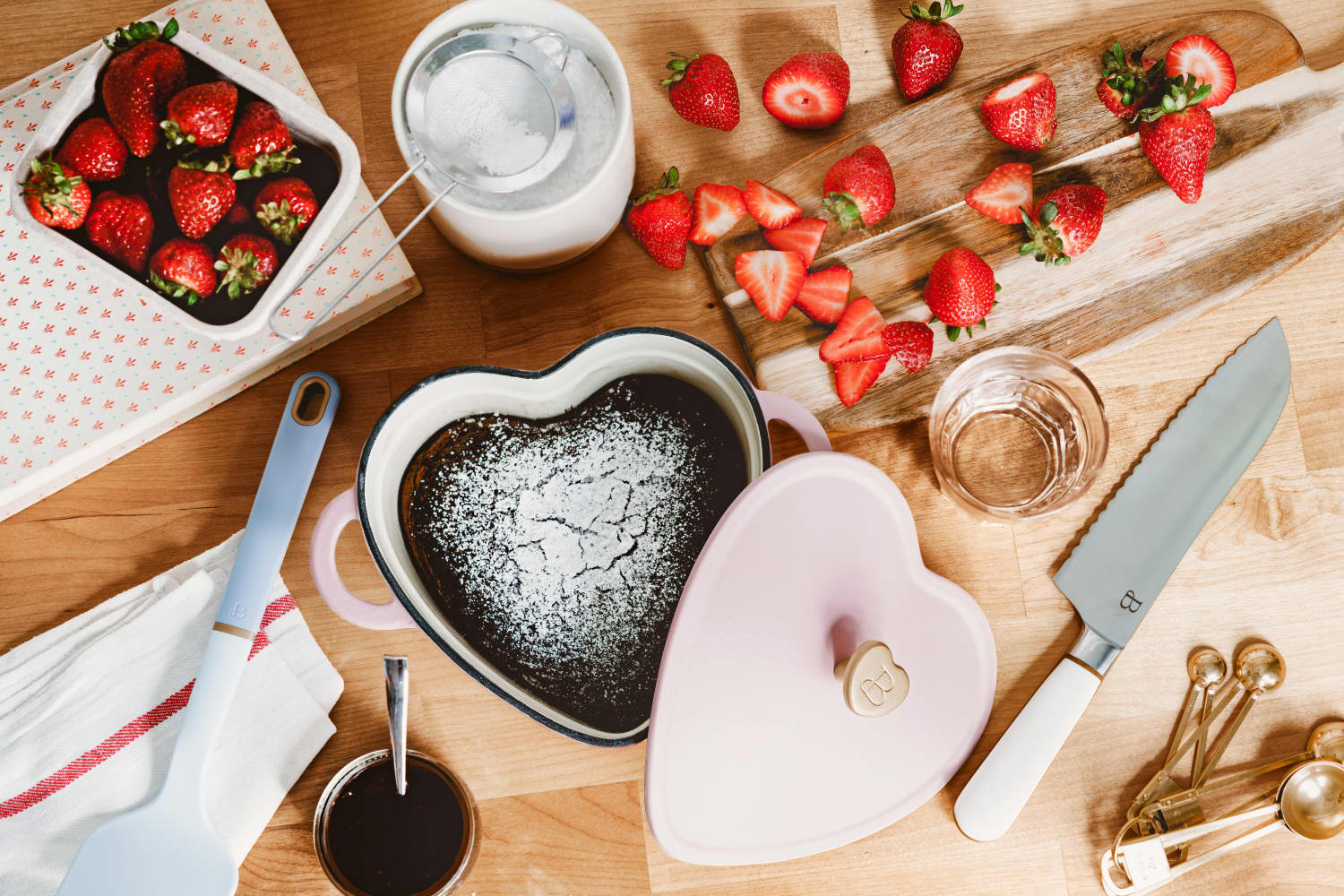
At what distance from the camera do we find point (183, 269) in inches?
24.4

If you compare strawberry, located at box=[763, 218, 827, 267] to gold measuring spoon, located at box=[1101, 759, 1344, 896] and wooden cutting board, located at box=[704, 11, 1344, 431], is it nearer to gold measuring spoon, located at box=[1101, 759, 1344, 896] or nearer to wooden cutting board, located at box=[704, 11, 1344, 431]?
wooden cutting board, located at box=[704, 11, 1344, 431]

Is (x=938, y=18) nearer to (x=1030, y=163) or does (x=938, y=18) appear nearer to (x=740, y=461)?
(x=1030, y=163)

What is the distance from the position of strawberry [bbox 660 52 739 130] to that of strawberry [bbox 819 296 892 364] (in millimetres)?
219

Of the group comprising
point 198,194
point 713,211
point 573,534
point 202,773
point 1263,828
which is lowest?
point 1263,828

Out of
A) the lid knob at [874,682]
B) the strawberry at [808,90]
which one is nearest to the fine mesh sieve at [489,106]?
the strawberry at [808,90]

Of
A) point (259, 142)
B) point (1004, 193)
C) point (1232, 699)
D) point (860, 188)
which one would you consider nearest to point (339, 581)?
point (259, 142)

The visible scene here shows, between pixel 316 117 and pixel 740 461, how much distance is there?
444 millimetres

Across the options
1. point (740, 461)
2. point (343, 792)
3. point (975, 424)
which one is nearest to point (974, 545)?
point (975, 424)

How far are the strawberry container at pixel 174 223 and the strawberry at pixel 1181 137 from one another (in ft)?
2.38

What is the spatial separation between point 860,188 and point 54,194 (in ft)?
2.13

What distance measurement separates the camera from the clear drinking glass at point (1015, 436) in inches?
31.6

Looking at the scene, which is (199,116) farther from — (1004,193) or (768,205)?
(1004,193)

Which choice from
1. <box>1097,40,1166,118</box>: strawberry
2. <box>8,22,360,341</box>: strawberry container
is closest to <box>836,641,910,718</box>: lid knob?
<box>8,22,360,341</box>: strawberry container

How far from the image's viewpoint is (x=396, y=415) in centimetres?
71
